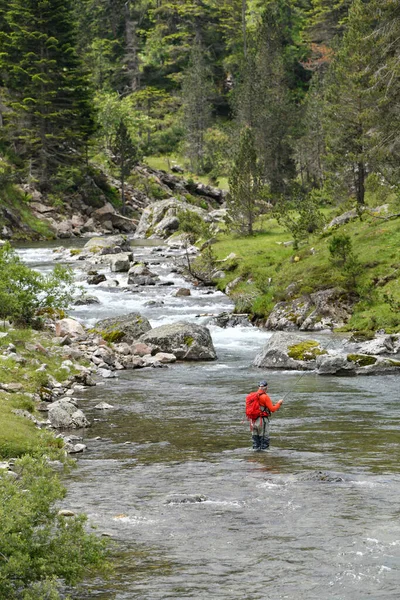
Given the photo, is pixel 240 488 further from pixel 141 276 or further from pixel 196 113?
pixel 196 113

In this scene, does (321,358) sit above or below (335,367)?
above

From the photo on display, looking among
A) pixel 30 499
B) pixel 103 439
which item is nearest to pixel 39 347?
pixel 103 439

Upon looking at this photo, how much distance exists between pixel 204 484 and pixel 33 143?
77093 mm

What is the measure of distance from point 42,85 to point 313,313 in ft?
191

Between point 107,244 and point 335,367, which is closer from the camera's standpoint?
point 335,367

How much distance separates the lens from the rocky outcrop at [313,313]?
121 feet

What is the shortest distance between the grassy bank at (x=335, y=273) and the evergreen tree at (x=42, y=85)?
4306cm

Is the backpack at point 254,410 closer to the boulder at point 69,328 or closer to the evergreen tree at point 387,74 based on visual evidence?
the boulder at point 69,328

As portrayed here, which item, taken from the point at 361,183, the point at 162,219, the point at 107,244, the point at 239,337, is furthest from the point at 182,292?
the point at 162,219

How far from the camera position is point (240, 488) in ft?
53.8

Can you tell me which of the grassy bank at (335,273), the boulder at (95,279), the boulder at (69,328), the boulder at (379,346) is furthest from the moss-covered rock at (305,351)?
the boulder at (95,279)

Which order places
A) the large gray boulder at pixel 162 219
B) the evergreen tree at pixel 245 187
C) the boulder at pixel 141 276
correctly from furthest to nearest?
the large gray boulder at pixel 162 219 < the evergreen tree at pixel 245 187 < the boulder at pixel 141 276

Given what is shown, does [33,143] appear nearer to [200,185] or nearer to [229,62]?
[200,185]

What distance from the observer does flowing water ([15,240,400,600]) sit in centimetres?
1200
